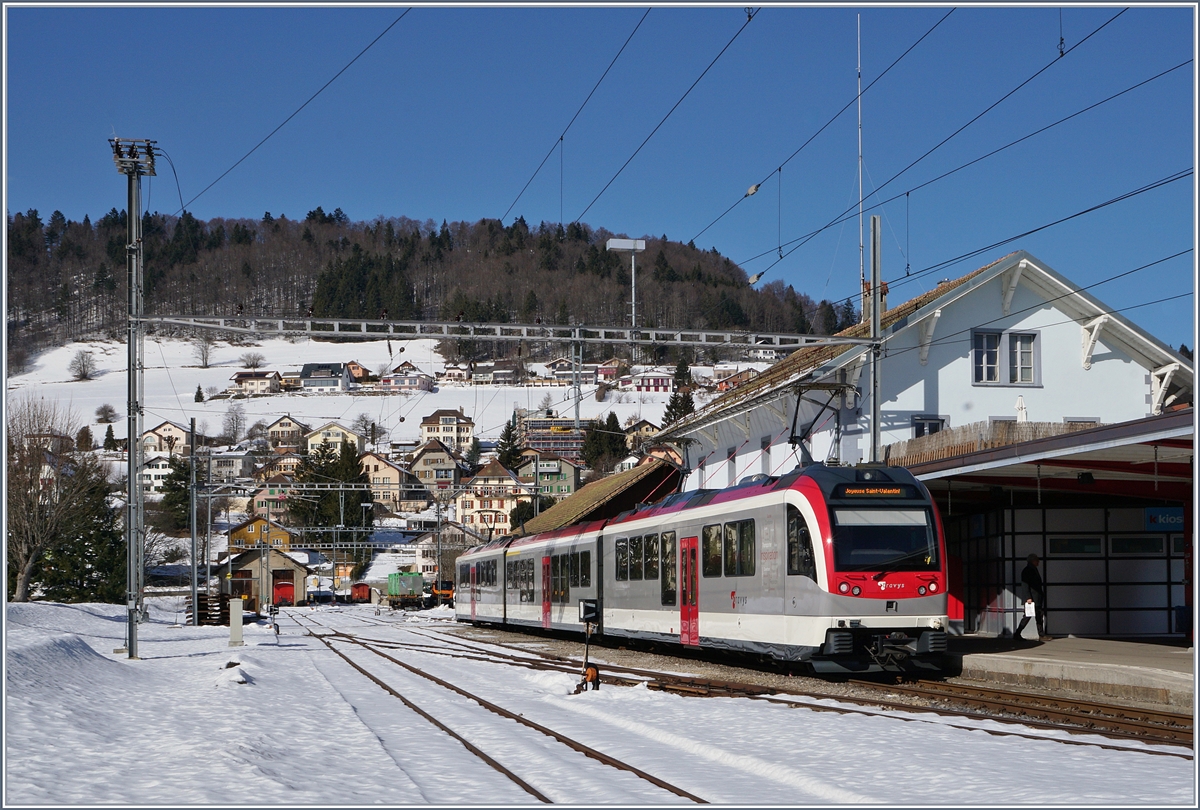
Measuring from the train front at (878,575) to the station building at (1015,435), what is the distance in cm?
204

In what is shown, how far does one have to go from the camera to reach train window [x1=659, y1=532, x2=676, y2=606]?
22797 millimetres

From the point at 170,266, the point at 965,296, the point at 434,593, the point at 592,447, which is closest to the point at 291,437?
the point at 170,266

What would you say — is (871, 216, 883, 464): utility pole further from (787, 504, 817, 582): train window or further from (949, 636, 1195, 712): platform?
(787, 504, 817, 582): train window

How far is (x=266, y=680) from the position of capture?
19.5 m

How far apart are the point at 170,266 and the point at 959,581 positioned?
173 m

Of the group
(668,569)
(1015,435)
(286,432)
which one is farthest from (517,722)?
(286,432)

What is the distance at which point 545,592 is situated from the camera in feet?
112

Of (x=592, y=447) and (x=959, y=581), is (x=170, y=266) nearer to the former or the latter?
(x=592, y=447)

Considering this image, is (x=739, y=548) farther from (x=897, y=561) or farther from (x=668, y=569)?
(x=668, y=569)

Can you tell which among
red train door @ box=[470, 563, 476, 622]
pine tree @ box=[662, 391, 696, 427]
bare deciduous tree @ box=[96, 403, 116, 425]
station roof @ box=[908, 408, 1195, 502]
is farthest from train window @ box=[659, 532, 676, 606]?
bare deciduous tree @ box=[96, 403, 116, 425]

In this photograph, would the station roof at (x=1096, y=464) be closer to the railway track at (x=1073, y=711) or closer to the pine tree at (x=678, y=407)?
the railway track at (x=1073, y=711)

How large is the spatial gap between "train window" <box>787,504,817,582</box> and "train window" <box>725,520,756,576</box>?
128 centimetres

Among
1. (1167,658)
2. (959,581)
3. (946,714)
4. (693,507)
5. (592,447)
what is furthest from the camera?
(592,447)

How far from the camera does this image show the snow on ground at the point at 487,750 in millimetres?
8375
